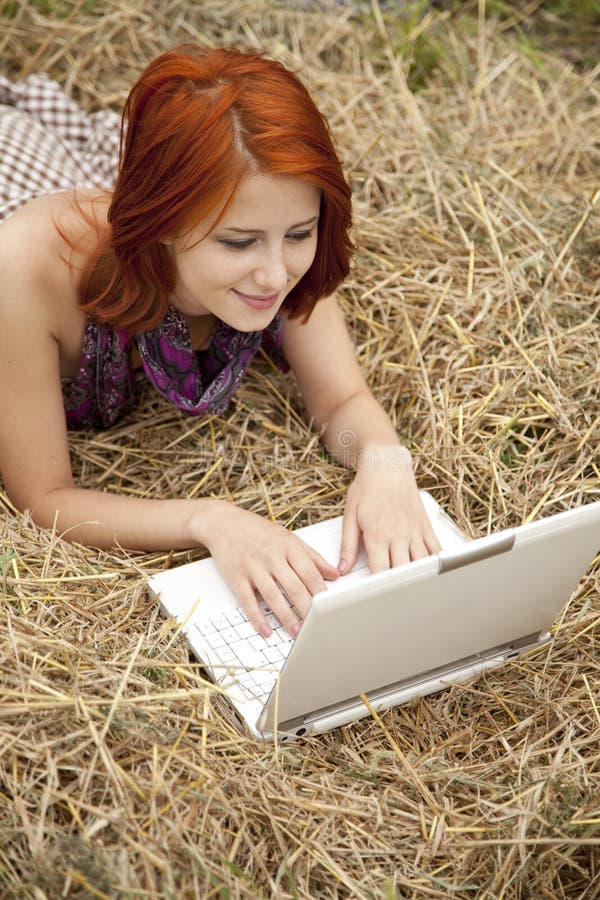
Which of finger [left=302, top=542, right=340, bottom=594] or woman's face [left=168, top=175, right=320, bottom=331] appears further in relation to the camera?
finger [left=302, top=542, right=340, bottom=594]

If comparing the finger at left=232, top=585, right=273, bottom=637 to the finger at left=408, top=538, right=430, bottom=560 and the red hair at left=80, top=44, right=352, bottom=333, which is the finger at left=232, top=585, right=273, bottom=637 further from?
the red hair at left=80, top=44, right=352, bottom=333

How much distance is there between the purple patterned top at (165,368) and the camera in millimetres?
1880

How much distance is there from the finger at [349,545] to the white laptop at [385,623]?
22mm

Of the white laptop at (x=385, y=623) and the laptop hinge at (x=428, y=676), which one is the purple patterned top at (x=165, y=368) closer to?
the white laptop at (x=385, y=623)

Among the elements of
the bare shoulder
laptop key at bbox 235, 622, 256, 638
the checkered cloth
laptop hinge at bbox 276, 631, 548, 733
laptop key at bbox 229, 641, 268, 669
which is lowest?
laptop hinge at bbox 276, 631, 548, 733

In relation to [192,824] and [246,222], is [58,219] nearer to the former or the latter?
[246,222]

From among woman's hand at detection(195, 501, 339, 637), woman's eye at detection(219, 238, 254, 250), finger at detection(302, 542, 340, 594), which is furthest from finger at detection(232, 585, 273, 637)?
woman's eye at detection(219, 238, 254, 250)

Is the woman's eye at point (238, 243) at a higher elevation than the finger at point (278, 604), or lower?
higher

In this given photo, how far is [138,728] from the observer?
53.2 inches

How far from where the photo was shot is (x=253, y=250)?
156 centimetres

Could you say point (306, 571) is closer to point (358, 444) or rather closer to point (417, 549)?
A: point (417, 549)

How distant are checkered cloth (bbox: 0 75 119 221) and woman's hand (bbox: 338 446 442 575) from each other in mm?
1043

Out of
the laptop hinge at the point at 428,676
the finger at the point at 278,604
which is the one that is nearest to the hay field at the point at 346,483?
the laptop hinge at the point at 428,676

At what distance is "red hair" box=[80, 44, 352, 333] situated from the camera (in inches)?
57.6
